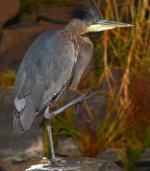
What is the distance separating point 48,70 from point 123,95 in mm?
2872

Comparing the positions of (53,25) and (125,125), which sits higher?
(53,25)

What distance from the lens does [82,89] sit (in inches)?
355

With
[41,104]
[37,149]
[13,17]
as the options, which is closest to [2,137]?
[37,149]

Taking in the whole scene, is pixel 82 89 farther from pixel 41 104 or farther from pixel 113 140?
pixel 41 104

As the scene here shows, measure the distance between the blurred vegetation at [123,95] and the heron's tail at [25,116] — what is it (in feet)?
7.70

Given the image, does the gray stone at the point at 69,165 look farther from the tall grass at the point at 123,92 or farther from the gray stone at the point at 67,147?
the tall grass at the point at 123,92

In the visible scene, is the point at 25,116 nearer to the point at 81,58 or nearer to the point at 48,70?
the point at 48,70

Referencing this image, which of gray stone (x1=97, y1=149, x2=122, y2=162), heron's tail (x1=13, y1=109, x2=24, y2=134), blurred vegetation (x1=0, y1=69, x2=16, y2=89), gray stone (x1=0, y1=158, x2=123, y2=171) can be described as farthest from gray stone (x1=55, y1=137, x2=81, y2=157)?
heron's tail (x1=13, y1=109, x2=24, y2=134)

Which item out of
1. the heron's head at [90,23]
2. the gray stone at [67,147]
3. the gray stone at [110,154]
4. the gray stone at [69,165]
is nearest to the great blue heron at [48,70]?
the heron's head at [90,23]

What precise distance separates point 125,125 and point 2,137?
4.47 feet

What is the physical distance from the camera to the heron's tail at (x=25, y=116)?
5.93 meters

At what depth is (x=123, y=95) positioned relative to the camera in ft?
28.8

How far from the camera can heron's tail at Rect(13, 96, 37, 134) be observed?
19.4 feet

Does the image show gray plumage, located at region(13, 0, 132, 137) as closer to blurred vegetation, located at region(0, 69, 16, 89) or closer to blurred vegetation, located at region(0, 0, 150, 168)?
blurred vegetation, located at region(0, 0, 150, 168)
